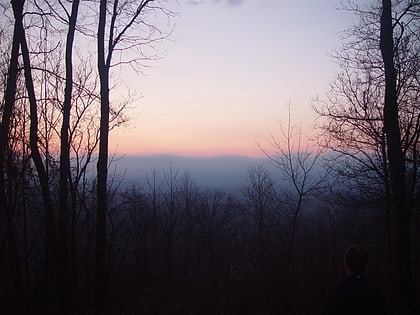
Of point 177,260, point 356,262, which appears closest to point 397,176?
point 356,262

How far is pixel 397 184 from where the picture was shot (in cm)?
902

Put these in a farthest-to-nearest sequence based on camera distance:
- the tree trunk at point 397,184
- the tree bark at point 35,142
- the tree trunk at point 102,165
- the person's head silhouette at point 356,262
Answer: the tree trunk at point 102,165, the tree bark at point 35,142, the tree trunk at point 397,184, the person's head silhouette at point 356,262

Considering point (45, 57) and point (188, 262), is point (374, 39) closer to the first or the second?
point (45, 57)

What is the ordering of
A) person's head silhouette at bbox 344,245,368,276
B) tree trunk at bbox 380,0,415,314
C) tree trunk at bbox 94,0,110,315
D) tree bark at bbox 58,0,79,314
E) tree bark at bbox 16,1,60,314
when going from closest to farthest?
person's head silhouette at bbox 344,245,368,276, tree trunk at bbox 380,0,415,314, tree bark at bbox 16,1,60,314, tree bark at bbox 58,0,79,314, tree trunk at bbox 94,0,110,315

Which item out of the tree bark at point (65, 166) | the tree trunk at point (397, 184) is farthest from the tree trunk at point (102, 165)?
the tree trunk at point (397, 184)

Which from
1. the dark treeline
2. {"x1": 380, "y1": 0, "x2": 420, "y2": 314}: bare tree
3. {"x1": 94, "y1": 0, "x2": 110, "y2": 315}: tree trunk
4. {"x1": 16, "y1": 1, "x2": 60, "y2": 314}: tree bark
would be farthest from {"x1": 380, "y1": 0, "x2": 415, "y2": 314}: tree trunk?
{"x1": 16, "y1": 1, "x2": 60, "y2": 314}: tree bark

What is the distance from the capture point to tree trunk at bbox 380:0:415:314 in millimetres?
8695

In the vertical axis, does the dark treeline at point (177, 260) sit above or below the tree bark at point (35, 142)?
below

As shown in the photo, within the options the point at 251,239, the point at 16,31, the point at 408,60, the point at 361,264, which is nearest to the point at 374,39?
the point at 408,60

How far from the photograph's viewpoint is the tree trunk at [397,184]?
8695 millimetres

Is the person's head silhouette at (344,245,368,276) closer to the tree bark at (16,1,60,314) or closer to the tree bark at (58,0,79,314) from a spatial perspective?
the tree bark at (58,0,79,314)

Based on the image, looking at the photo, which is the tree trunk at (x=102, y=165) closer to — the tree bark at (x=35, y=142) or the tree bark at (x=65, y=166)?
the tree bark at (x=65, y=166)

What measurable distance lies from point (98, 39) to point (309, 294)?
8.48m

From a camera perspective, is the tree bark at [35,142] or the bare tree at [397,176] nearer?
the bare tree at [397,176]
